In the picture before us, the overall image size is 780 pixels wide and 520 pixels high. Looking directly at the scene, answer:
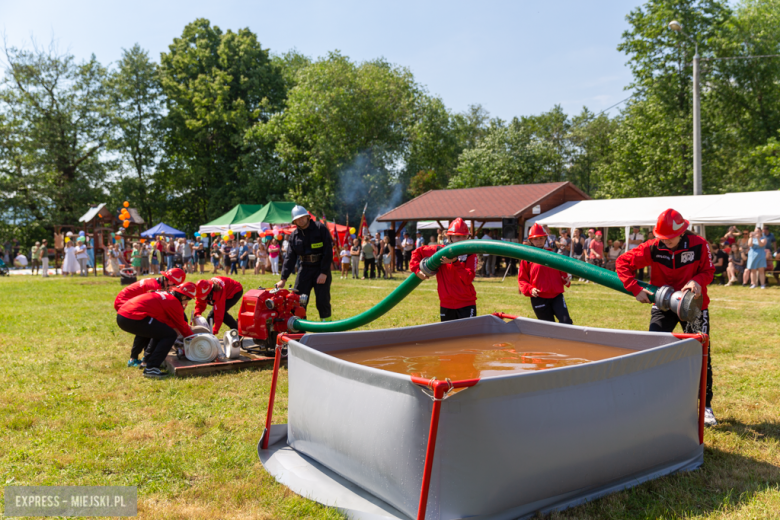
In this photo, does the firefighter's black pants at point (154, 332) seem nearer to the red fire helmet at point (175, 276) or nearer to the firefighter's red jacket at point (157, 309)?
the firefighter's red jacket at point (157, 309)

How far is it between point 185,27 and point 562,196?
3403 cm

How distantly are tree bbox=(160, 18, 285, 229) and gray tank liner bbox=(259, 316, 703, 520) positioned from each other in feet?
130

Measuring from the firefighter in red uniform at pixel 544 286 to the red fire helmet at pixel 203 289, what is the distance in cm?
404

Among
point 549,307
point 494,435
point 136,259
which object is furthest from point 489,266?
point 494,435

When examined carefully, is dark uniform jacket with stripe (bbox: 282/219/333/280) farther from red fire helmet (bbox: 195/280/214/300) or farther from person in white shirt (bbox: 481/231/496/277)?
person in white shirt (bbox: 481/231/496/277)

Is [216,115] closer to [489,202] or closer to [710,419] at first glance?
[489,202]

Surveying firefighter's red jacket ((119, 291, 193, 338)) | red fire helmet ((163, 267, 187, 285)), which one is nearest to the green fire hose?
firefighter's red jacket ((119, 291, 193, 338))

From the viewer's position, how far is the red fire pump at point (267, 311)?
24.2 feet

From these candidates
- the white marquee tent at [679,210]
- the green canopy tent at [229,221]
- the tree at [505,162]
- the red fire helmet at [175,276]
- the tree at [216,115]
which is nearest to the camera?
the red fire helmet at [175,276]

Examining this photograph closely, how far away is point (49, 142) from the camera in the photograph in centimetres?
4059

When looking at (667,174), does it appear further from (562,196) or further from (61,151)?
(61,151)

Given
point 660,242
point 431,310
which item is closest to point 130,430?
point 660,242

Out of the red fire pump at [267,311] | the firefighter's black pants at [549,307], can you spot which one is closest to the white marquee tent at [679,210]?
the firefighter's black pants at [549,307]

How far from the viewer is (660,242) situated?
16.1ft
